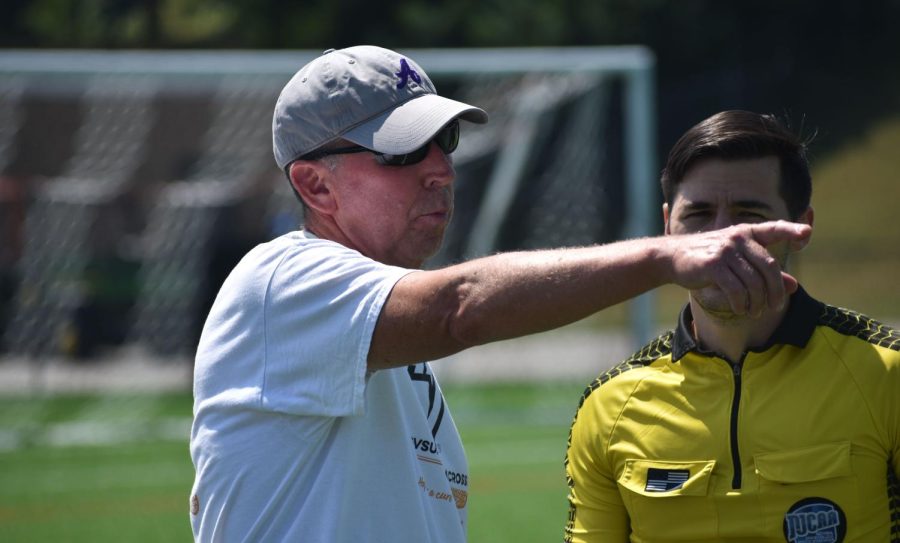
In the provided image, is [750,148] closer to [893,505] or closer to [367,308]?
[893,505]

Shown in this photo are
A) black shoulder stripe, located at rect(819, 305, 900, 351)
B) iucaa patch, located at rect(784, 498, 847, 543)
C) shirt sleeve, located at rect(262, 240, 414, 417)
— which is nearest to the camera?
shirt sleeve, located at rect(262, 240, 414, 417)

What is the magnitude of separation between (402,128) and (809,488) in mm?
1231

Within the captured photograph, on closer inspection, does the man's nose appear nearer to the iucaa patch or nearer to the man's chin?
the man's chin

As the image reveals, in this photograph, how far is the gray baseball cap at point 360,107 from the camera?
103 inches

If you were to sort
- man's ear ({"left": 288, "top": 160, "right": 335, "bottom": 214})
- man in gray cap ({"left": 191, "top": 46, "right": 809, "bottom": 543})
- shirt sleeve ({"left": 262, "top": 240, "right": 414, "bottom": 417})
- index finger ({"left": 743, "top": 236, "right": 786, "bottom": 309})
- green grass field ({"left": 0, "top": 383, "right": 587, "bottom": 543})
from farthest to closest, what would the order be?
green grass field ({"left": 0, "top": 383, "right": 587, "bottom": 543}), man's ear ({"left": 288, "top": 160, "right": 335, "bottom": 214}), shirt sleeve ({"left": 262, "top": 240, "right": 414, "bottom": 417}), man in gray cap ({"left": 191, "top": 46, "right": 809, "bottom": 543}), index finger ({"left": 743, "top": 236, "right": 786, "bottom": 309})

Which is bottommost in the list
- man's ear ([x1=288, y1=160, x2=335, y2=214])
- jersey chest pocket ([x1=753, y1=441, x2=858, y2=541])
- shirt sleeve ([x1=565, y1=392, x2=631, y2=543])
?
shirt sleeve ([x1=565, y1=392, x2=631, y2=543])

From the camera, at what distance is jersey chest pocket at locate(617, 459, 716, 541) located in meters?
2.93

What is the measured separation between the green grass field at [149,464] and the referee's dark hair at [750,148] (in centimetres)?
525

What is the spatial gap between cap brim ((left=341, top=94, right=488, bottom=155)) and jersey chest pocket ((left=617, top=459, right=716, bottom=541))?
0.99 m

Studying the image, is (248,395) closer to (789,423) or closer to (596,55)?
(789,423)

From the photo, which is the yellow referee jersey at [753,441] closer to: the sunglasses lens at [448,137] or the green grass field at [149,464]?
the sunglasses lens at [448,137]

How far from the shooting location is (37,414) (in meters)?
15.2

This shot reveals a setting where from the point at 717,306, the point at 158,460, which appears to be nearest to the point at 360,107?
the point at 717,306

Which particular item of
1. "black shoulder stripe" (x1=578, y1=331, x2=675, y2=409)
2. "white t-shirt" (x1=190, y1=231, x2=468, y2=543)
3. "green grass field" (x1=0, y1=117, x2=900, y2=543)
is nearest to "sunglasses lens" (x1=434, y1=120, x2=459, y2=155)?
"white t-shirt" (x1=190, y1=231, x2=468, y2=543)
